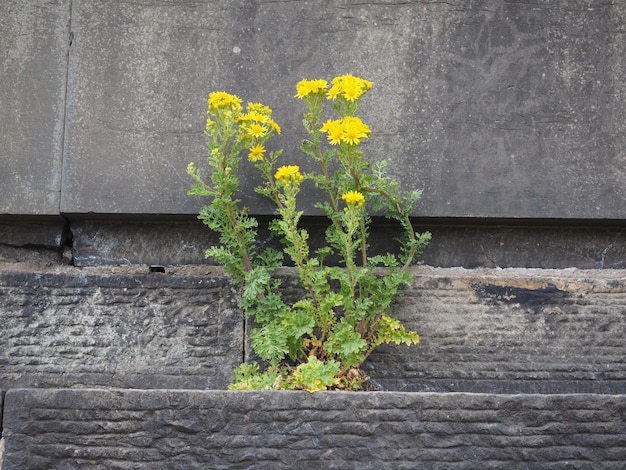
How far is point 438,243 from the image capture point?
9.38 ft

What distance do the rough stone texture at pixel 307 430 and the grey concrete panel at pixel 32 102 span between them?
2.87 feet

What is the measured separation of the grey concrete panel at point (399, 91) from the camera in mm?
2793

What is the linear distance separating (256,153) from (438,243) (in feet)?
2.46

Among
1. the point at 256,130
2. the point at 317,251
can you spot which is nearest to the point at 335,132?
the point at 256,130

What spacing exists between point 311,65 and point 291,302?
848mm

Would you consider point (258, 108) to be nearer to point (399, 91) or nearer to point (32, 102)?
point (399, 91)

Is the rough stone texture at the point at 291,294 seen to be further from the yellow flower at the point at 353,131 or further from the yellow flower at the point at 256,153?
the yellow flower at the point at 353,131

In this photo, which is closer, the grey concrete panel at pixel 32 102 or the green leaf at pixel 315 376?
the green leaf at pixel 315 376

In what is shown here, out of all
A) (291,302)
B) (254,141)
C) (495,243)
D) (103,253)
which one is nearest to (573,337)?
(495,243)

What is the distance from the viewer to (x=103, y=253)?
2852 mm

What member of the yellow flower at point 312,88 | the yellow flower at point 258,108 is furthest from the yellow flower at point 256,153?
the yellow flower at point 312,88

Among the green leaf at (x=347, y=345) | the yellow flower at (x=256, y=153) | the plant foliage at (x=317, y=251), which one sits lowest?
the green leaf at (x=347, y=345)

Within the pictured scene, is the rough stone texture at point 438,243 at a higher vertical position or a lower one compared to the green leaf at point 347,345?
higher

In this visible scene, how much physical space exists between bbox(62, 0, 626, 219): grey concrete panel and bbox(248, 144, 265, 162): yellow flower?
0.20 meters
